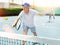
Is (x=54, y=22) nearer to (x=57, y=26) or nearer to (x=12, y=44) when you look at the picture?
(x=57, y=26)

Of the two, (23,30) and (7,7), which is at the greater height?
(7,7)

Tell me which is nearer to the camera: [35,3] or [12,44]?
[12,44]

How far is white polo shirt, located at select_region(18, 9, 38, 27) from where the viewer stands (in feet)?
8.16

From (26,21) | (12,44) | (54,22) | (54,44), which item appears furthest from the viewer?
(54,22)

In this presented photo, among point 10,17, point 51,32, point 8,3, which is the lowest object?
point 51,32

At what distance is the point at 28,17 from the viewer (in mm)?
2531

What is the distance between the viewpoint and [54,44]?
4.35 ft

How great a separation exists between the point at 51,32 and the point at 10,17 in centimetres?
61

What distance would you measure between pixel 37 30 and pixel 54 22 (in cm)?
26

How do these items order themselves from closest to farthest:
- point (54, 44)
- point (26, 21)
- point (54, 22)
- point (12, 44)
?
point (54, 44), point (12, 44), point (26, 21), point (54, 22)

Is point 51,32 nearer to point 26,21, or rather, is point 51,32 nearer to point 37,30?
point 37,30

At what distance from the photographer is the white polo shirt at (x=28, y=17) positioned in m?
2.49

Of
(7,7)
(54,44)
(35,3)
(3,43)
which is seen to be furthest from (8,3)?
(54,44)

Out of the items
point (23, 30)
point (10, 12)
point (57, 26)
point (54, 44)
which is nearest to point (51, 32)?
point (57, 26)
